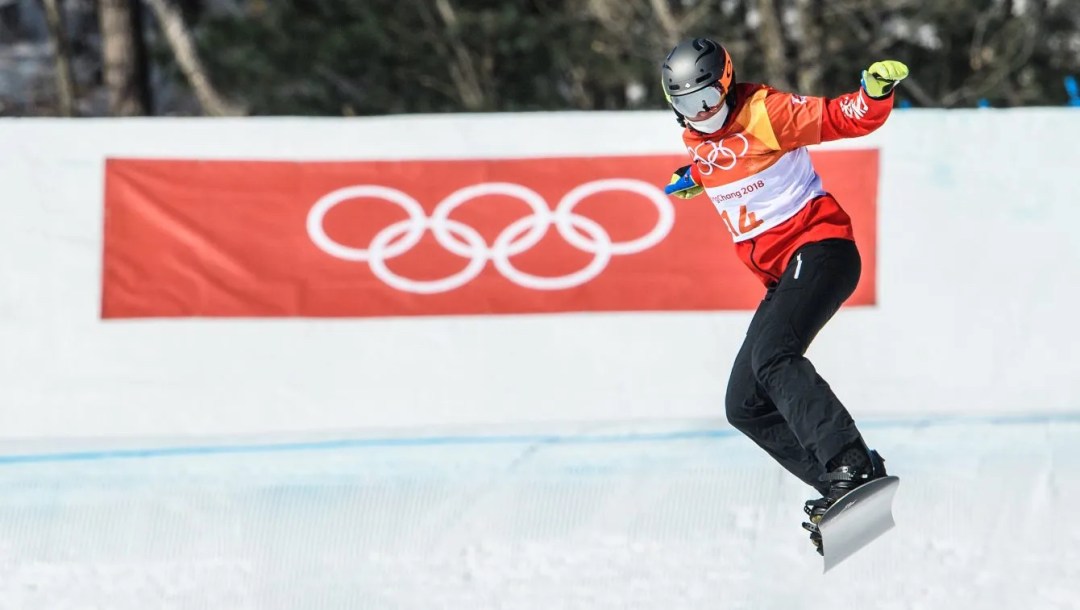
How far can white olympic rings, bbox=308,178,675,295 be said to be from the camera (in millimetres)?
5922

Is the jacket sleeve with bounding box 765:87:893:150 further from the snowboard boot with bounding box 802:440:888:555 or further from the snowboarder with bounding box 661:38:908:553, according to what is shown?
the snowboard boot with bounding box 802:440:888:555

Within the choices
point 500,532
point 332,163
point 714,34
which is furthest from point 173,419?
point 714,34

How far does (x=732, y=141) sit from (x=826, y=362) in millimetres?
2267

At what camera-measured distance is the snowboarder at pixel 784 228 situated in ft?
12.0

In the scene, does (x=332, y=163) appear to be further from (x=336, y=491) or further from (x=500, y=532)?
(x=500, y=532)

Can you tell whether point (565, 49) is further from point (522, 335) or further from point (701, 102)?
point (701, 102)

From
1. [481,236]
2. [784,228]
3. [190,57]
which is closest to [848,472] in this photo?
[784,228]

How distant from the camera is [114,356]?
586 cm

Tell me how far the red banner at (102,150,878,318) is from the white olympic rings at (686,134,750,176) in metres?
1.95

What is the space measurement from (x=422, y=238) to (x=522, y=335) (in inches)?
25.0

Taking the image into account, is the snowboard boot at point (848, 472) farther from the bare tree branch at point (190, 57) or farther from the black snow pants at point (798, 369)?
the bare tree branch at point (190, 57)

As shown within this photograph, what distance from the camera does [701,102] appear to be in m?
3.73

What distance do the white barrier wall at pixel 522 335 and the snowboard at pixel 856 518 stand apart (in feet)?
6.93

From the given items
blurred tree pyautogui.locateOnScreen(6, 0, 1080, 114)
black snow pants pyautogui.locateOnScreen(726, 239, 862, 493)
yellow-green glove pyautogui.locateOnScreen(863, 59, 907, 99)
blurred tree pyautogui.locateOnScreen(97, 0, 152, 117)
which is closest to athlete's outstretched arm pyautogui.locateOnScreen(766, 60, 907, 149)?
yellow-green glove pyautogui.locateOnScreen(863, 59, 907, 99)
